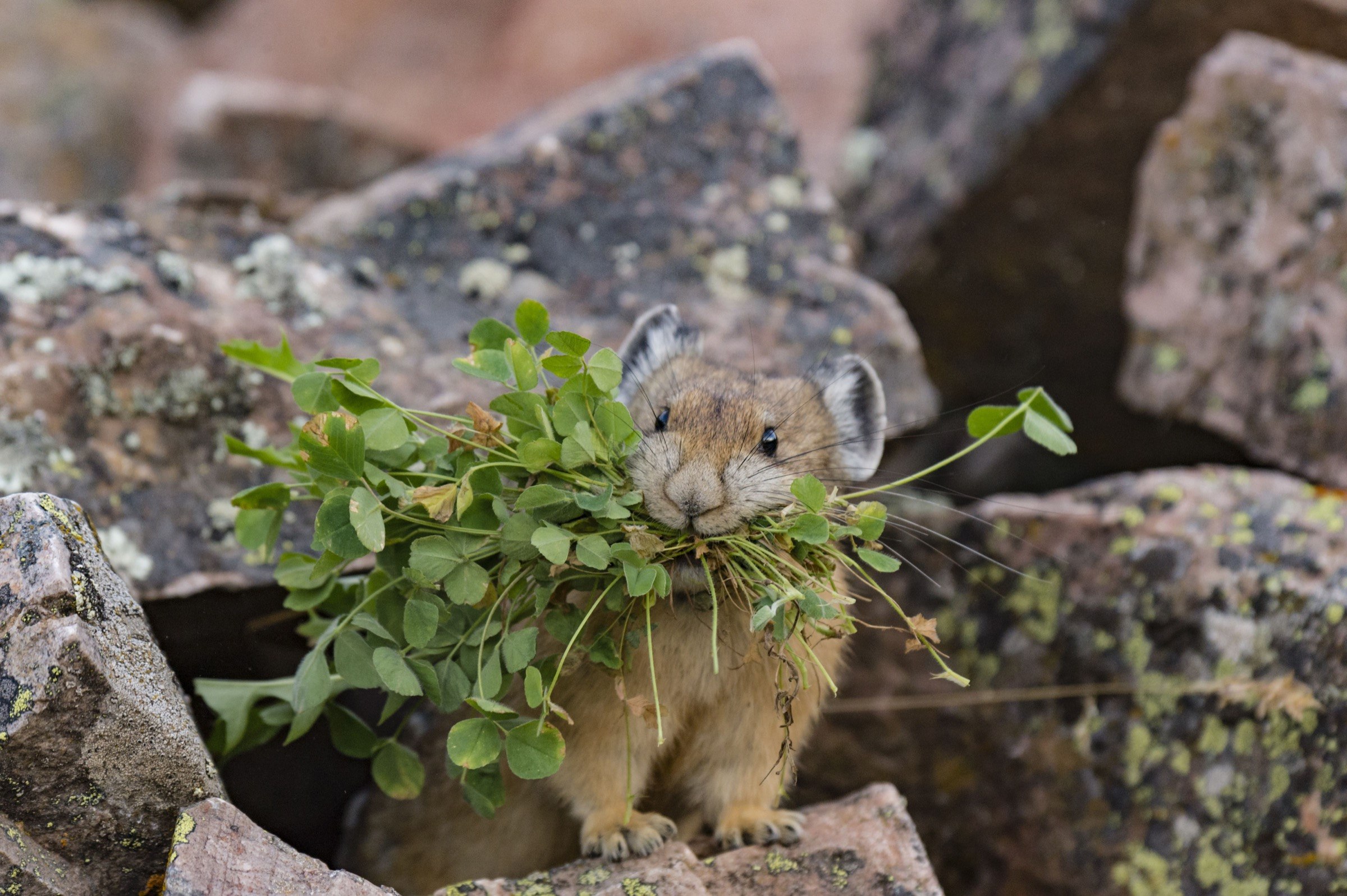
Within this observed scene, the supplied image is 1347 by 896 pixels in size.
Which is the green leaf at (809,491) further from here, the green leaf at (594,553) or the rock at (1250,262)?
the rock at (1250,262)

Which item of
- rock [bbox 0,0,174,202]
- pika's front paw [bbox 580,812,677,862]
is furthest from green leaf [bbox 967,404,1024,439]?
rock [bbox 0,0,174,202]

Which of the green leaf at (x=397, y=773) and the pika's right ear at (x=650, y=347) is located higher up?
the pika's right ear at (x=650, y=347)

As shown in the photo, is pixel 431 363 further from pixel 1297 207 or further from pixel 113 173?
pixel 113 173

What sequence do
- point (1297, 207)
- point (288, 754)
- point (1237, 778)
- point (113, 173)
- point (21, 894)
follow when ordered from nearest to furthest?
point (21, 894) < point (1237, 778) < point (288, 754) < point (1297, 207) < point (113, 173)

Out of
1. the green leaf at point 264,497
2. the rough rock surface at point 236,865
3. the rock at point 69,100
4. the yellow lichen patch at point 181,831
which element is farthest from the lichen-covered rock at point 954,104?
the rock at point 69,100

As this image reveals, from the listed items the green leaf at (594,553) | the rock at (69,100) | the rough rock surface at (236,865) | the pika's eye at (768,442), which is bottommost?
the rock at (69,100)

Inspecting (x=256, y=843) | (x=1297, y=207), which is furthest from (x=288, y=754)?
(x=1297, y=207)
